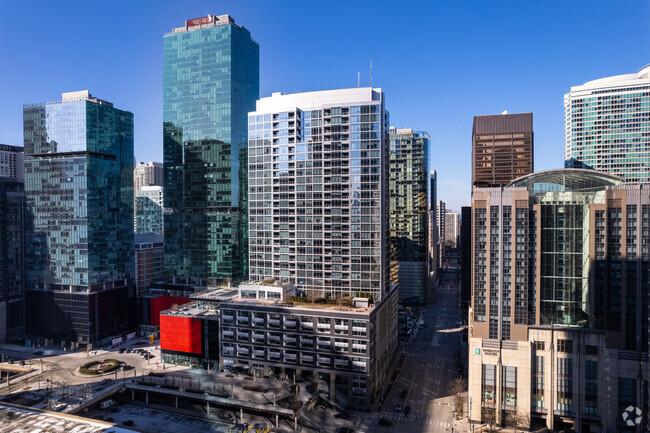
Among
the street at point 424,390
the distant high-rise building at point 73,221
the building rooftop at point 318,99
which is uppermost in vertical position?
the building rooftop at point 318,99

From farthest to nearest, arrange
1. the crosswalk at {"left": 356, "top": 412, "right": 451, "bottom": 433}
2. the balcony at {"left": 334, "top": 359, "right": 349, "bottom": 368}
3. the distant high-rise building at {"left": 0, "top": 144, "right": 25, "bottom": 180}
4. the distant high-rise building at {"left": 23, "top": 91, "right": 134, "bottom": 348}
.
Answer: the distant high-rise building at {"left": 0, "top": 144, "right": 25, "bottom": 180} → the distant high-rise building at {"left": 23, "top": 91, "right": 134, "bottom": 348} → the balcony at {"left": 334, "top": 359, "right": 349, "bottom": 368} → the crosswalk at {"left": 356, "top": 412, "right": 451, "bottom": 433}

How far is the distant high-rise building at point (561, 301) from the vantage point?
99.9 metres

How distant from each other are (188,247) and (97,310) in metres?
41.2

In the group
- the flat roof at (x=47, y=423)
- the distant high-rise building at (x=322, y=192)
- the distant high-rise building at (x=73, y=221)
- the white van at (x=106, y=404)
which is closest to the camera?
the flat roof at (x=47, y=423)

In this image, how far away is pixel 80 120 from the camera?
16288 cm

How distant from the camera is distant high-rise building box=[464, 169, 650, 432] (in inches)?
3935

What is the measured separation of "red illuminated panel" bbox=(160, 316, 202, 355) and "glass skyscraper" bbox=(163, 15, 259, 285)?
38576 mm

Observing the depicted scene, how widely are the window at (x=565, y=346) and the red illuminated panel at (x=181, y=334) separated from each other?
336 feet

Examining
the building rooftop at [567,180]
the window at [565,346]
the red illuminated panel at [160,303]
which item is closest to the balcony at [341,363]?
the window at [565,346]

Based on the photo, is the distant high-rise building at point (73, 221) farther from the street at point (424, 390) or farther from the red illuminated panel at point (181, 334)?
the street at point (424, 390)

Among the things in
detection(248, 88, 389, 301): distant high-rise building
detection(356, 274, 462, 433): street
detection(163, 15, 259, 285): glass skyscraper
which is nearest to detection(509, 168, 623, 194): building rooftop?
detection(248, 88, 389, 301): distant high-rise building

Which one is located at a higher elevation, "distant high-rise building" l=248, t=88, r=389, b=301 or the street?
"distant high-rise building" l=248, t=88, r=389, b=301

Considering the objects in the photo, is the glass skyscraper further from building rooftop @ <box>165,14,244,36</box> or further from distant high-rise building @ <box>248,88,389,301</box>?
distant high-rise building @ <box>248,88,389,301</box>

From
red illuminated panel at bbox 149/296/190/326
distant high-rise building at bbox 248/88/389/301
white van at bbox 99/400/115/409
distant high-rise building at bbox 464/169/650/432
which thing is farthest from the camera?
red illuminated panel at bbox 149/296/190/326
